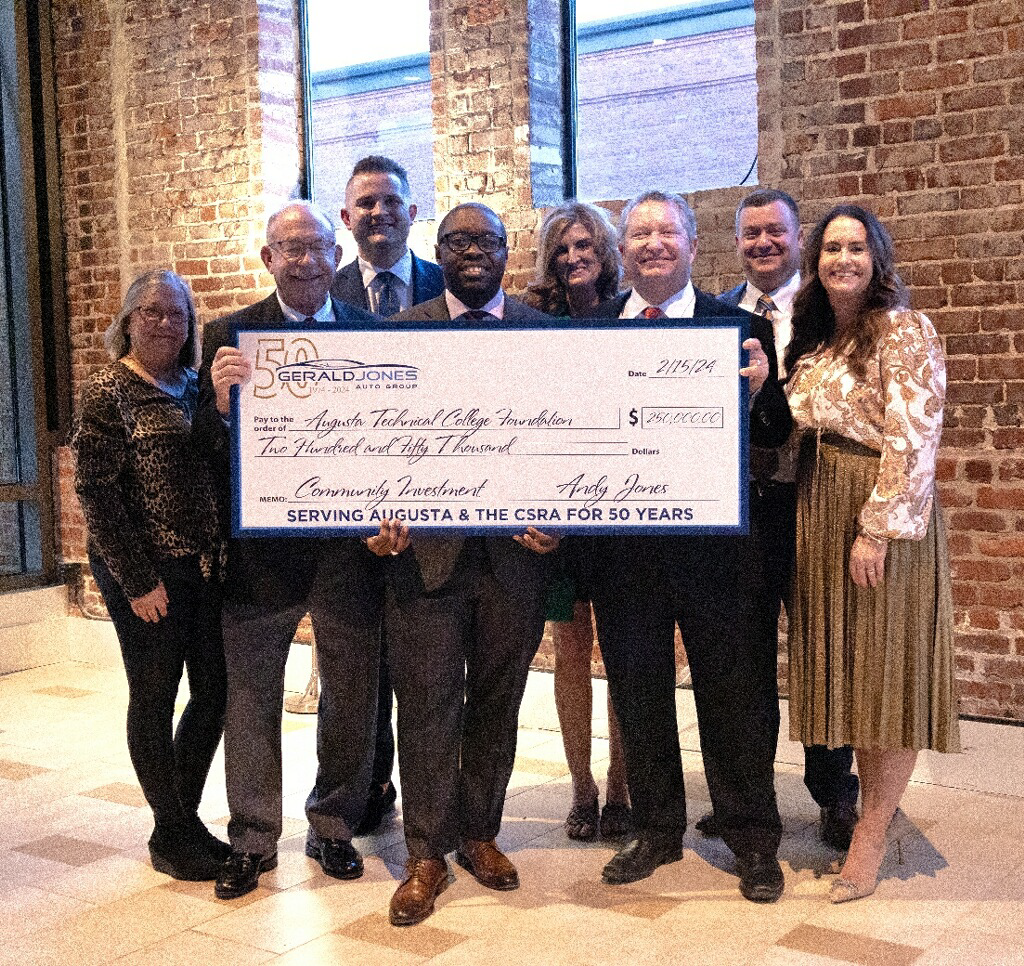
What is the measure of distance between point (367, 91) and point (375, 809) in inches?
135

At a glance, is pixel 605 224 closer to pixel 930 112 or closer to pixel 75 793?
pixel 930 112

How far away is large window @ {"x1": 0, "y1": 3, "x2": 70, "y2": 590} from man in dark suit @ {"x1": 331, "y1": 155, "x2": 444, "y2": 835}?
315 cm

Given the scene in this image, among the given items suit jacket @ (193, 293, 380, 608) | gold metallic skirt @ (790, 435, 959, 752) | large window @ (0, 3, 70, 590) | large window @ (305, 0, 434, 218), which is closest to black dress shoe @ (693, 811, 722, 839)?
gold metallic skirt @ (790, 435, 959, 752)

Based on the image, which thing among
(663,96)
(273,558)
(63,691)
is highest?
(663,96)

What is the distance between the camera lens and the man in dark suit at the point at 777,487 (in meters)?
3.39

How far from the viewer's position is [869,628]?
3092 mm

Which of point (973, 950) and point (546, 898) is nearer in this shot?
point (973, 950)

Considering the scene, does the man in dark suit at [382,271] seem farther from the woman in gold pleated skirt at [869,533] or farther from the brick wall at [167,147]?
the brick wall at [167,147]

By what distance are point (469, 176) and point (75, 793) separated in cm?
275

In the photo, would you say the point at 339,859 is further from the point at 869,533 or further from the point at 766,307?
the point at 766,307

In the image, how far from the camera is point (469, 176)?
17.1ft

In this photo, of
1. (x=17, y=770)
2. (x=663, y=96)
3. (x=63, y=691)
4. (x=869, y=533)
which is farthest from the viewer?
(x=63, y=691)

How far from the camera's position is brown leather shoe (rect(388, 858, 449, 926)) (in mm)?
3107

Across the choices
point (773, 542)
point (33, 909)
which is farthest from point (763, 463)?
point (33, 909)
